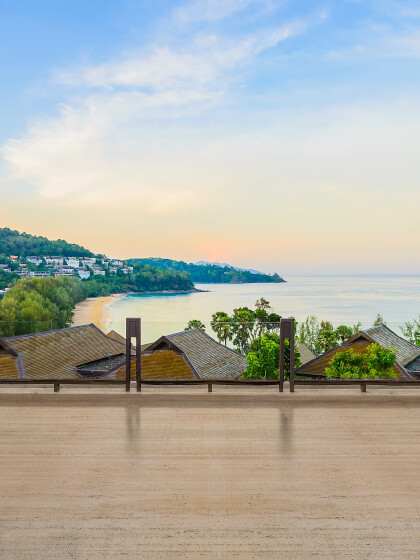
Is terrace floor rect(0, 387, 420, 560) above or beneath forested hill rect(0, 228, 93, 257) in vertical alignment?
beneath

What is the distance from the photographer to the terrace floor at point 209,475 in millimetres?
1797

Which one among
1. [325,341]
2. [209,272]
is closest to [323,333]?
[325,341]

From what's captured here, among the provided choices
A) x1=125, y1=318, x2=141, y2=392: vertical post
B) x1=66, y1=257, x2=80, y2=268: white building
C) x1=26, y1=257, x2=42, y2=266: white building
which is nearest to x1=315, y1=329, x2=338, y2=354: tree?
x1=125, y1=318, x2=141, y2=392: vertical post

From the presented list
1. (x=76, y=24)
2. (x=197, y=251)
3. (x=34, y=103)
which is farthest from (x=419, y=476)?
(x=197, y=251)

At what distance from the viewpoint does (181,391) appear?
12.1 ft

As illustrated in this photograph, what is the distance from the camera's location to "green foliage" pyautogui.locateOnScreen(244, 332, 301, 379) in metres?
3.78

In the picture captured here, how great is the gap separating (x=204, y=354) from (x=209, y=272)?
43.2m

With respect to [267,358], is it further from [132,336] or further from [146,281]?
[146,281]

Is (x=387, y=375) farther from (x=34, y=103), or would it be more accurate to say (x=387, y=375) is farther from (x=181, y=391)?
(x=34, y=103)

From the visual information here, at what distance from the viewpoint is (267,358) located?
155 inches

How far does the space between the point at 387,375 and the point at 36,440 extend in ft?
9.97

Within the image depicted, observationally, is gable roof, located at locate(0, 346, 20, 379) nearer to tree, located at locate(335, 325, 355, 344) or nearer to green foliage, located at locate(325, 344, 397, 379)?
green foliage, located at locate(325, 344, 397, 379)

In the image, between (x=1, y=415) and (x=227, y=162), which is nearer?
(x=1, y=415)

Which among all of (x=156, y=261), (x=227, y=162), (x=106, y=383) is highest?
(x=227, y=162)
